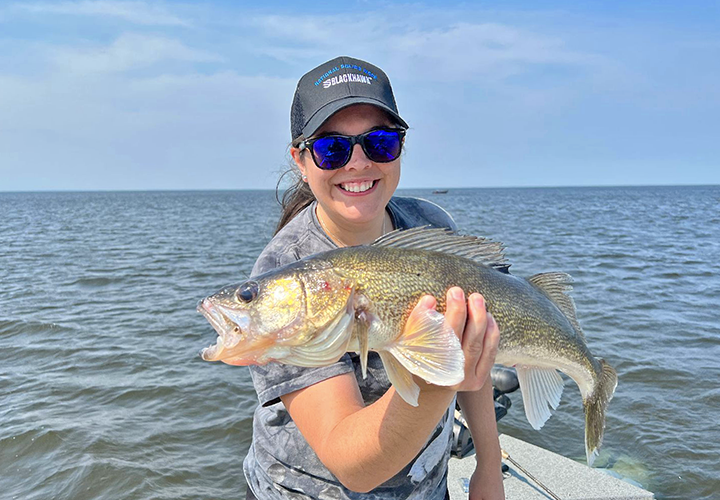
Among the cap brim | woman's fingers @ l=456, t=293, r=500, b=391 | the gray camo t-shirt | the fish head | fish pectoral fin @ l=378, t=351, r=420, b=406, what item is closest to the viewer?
fish pectoral fin @ l=378, t=351, r=420, b=406

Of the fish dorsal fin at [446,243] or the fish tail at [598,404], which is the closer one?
the fish dorsal fin at [446,243]

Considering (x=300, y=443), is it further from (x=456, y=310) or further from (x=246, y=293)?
(x=456, y=310)

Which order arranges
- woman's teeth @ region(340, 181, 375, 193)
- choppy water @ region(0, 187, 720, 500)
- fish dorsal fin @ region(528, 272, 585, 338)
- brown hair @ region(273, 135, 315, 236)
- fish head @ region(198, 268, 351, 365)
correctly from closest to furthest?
fish head @ region(198, 268, 351, 365) → woman's teeth @ region(340, 181, 375, 193) → fish dorsal fin @ region(528, 272, 585, 338) → brown hair @ region(273, 135, 315, 236) → choppy water @ region(0, 187, 720, 500)

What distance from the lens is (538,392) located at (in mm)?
2619

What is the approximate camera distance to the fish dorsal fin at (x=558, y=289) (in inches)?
103

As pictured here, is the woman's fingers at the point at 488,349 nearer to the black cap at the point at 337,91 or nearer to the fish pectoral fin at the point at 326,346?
the fish pectoral fin at the point at 326,346

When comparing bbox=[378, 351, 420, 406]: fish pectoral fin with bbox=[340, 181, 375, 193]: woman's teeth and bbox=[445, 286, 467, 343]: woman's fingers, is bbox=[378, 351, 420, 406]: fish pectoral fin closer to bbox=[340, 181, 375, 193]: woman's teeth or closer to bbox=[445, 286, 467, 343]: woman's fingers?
bbox=[445, 286, 467, 343]: woman's fingers

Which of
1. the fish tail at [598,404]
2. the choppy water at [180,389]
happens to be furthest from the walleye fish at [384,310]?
the choppy water at [180,389]

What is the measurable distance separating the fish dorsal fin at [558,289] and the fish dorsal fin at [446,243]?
301mm

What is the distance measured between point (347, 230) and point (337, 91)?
2.06 ft

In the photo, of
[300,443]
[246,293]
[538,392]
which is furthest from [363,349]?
[538,392]

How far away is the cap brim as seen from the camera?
7.42 feet

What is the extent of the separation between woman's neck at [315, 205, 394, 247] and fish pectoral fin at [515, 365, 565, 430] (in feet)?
3.09

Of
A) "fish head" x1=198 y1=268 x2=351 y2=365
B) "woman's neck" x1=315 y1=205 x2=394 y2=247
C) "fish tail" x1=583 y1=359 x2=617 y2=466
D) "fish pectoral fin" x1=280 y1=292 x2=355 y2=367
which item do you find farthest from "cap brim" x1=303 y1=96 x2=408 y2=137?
"fish tail" x1=583 y1=359 x2=617 y2=466
